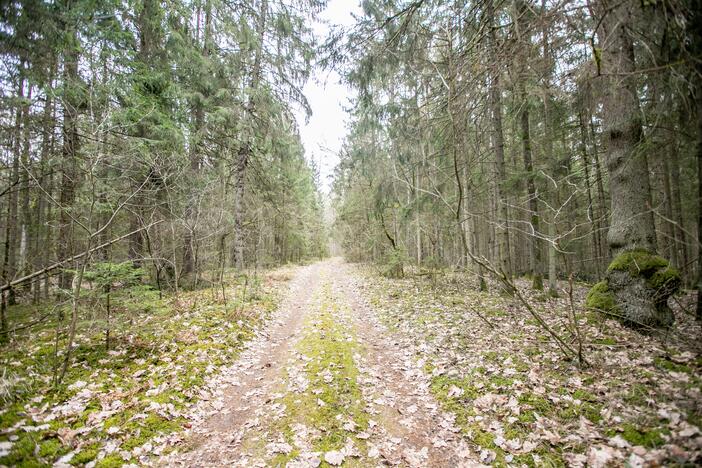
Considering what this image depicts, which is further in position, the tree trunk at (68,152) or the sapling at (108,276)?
the tree trunk at (68,152)

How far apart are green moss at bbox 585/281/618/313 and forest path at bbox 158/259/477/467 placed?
346 centimetres

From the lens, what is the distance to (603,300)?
512cm

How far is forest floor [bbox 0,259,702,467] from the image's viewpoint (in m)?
2.87

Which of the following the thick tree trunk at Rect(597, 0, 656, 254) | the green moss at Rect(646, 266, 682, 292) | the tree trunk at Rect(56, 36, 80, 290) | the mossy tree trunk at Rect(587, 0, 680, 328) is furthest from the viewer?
the tree trunk at Rect(56, 36, 80, 290)

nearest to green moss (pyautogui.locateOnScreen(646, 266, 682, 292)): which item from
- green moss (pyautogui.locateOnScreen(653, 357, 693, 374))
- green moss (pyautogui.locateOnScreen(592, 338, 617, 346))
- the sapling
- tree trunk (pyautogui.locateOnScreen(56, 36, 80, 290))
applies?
green moss (pyautogui.locateOnScreen(592, 338, 617, 346))

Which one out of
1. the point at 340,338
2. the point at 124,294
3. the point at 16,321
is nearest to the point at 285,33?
the point at 124,294

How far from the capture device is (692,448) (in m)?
2.21

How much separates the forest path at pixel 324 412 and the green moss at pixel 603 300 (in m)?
3.46

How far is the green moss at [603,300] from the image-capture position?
16.3ft

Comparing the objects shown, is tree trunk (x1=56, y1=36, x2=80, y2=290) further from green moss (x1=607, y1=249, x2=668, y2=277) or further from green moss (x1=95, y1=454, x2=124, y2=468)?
green moss (x1=607, y1=249, x2=668, y2=277)

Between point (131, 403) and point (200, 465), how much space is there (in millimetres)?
1609

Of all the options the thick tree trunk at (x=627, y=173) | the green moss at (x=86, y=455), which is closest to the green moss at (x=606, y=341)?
the thick tree trunk at (x=627, y=173)

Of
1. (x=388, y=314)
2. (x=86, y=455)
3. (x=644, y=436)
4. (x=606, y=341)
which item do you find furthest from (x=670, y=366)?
(x=86, y=455)

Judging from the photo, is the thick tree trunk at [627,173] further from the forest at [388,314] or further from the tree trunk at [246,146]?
the tree trunk at [246,146]
